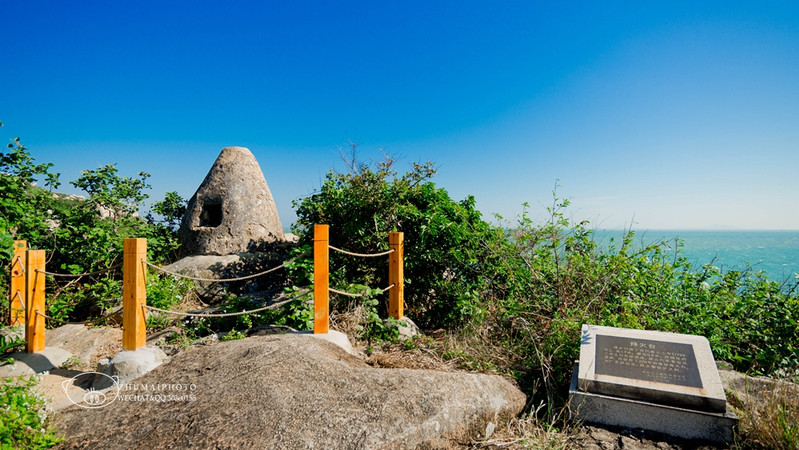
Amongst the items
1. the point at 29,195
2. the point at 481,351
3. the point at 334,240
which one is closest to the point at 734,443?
the point at 481,351

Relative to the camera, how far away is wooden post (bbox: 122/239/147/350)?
161 inches

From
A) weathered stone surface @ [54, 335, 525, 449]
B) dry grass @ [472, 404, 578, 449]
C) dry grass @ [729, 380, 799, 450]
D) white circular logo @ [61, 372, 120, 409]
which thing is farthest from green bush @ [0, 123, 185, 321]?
dry grass @ [729, 380, 799, 450]

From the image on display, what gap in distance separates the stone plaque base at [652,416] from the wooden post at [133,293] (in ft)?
14.2

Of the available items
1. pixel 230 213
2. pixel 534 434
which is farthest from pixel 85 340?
pixel 534 434

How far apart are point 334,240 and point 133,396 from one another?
3.93 metres

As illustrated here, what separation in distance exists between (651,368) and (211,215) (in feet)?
28.4

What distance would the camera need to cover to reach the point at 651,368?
11.4 ft

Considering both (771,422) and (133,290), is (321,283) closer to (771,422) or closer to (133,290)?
(133,290)

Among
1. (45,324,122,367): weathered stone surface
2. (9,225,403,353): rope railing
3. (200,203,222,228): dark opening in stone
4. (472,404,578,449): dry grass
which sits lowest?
(472,404,578,449): dry grass

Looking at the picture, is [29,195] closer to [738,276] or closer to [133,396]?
[133,396]

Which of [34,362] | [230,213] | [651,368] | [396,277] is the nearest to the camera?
[651,368]

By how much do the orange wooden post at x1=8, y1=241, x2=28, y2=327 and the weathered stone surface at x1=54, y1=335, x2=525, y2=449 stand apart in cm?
241

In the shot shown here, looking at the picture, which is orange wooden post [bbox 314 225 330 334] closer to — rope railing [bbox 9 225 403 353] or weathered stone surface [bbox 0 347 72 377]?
rope railing [bbox 9 225 403 353]

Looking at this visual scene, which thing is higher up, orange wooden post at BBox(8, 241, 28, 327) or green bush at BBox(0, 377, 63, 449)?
orange wooden post at BBox(8, 241, 28, 327)
